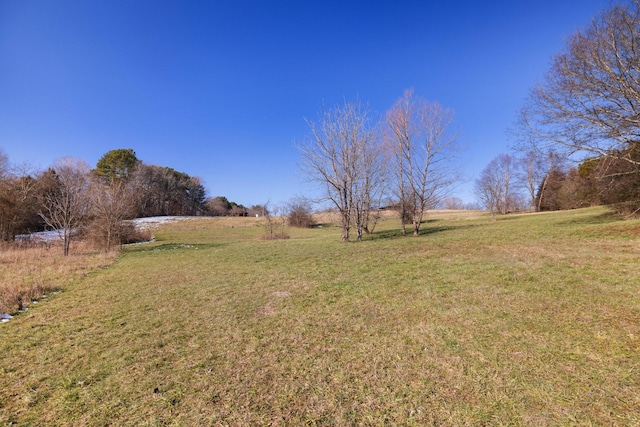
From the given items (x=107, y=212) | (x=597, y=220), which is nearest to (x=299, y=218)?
(x=107, y=212)

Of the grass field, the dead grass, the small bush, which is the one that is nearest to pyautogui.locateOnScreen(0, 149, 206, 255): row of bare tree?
the dead grass

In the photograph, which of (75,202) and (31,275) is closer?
(31,275)

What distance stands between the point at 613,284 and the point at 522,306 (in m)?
2.14

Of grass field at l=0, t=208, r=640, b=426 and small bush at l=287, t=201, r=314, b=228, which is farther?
small bush at l=287, t=201, r=314, b=228

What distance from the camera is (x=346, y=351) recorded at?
3379mm

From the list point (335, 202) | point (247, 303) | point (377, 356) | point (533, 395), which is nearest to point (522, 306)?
point (533, 395)

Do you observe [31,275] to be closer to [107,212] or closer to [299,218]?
[107,212]

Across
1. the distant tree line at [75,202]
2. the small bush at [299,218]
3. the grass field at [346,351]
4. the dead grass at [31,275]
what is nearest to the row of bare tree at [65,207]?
the distant tree line at [75,202]

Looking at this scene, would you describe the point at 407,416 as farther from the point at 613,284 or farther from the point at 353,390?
the point at 613,284

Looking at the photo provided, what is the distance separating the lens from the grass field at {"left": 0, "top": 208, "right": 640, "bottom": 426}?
2336 mm

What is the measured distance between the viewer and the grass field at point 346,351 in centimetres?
234

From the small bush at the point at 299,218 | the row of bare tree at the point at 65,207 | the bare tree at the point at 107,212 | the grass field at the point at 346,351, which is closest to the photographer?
the grass field at the point at 346,351

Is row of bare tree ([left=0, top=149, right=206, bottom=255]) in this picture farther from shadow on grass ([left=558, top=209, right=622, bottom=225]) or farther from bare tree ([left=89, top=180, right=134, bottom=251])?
shadow on grass ([left=558, top=209, right=622, bottom=225])

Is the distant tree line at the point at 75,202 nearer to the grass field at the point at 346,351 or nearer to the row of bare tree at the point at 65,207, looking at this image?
the row of bare tree at the point at 65,207
